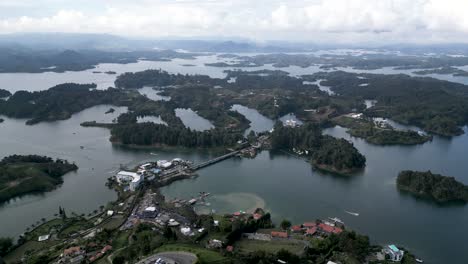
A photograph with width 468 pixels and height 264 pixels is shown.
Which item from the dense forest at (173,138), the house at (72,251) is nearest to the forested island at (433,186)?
the dense forest at (173,138)

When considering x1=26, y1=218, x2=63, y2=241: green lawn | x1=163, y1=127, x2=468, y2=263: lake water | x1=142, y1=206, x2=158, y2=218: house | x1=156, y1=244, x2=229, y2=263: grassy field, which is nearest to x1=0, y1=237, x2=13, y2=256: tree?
x1=26, y1=218, x2=63, y2=241: green lawn

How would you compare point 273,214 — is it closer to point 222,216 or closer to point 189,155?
point 222,216

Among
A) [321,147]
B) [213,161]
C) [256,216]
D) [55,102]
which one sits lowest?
[213,161]

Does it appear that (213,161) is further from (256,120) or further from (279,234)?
(256,120)

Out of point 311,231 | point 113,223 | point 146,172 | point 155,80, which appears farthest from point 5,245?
point 155,80

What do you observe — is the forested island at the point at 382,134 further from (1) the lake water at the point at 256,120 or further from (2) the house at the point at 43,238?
(2) the house at the point at 43,238
